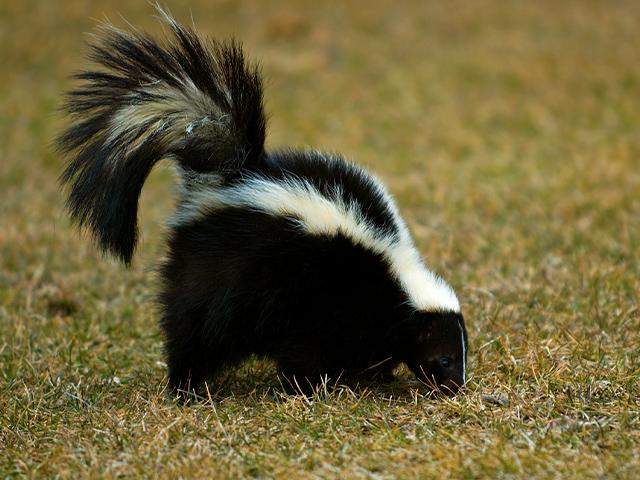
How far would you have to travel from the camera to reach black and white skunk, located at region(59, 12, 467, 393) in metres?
4.52

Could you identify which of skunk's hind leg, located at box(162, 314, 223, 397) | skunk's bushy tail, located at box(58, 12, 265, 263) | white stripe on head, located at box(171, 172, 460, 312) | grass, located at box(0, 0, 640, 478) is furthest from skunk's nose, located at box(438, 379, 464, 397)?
skunk's bushy tail, located at box(58, 12, 265, 263)

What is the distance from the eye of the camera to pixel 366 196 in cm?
477

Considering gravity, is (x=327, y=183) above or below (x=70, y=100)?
below

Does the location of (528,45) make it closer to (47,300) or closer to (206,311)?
(47,300)

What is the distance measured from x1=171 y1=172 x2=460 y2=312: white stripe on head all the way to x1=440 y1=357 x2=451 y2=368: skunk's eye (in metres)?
0.25

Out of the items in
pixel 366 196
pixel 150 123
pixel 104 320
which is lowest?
pixel 104 320

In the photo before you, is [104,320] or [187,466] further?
[104,320]

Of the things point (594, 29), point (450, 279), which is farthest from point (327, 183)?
point (594, 29)

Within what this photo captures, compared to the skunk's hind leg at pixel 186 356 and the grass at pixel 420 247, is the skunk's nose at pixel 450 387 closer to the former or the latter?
the grass at pixel 420 247

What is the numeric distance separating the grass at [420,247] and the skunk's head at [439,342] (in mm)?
145

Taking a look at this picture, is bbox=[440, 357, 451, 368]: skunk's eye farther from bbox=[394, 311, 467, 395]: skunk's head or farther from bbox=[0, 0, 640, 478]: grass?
bbox=[0, 0, 640, 478]: grass

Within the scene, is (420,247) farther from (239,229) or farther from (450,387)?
(239,229)

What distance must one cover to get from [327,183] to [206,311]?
0.85 meters

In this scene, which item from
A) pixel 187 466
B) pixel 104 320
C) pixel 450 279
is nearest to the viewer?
pixel 187 466
